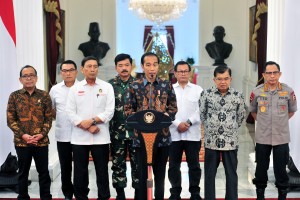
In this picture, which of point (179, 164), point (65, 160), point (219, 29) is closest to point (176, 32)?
point (219, 29)

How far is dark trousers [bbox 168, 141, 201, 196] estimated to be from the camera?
18.0ft

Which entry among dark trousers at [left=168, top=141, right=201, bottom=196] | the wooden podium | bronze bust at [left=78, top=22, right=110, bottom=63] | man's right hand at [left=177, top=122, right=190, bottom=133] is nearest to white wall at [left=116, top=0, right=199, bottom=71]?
bronze bust at [left=78, top=22, right=110, bottom=63]

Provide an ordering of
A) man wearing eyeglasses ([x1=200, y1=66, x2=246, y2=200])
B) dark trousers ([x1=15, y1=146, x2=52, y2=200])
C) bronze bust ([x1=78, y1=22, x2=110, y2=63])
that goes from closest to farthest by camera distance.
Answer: man wearing eyeglasses ([x1=200, y1=66, x2=246, y2=200]), dark trousers ([x1=15, y1=146, x2=52, y2=200]), bronze bust ([x1=78, y1=22, x2=110, y2=63])

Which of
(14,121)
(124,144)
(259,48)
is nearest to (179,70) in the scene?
(124,144)

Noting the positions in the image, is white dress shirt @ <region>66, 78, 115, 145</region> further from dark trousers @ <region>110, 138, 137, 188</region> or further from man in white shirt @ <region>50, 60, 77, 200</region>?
man in white shirt @ <region>50, 60, 77, 200</region>

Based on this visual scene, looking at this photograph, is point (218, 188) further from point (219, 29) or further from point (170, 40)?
point (170, 40)

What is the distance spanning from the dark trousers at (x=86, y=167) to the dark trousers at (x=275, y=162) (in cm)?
154

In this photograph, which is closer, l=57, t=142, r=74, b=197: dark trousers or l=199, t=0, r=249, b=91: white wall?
l=57, t=142, r=74, b=197: dark trousers

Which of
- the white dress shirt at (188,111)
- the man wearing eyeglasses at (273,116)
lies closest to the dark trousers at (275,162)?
the man wearing eyeglasses at (273,116)

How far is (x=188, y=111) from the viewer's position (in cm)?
548

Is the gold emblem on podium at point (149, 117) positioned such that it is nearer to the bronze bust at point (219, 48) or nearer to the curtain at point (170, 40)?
the bronze bust at point (219, 48)

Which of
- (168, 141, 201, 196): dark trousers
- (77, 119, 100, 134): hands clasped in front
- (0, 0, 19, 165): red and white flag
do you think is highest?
(0, 0, 19, 165): red and white flag

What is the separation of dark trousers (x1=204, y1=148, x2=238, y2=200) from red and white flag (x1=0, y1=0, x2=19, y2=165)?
2145 millimetres

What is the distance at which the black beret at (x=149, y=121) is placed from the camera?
379cm
